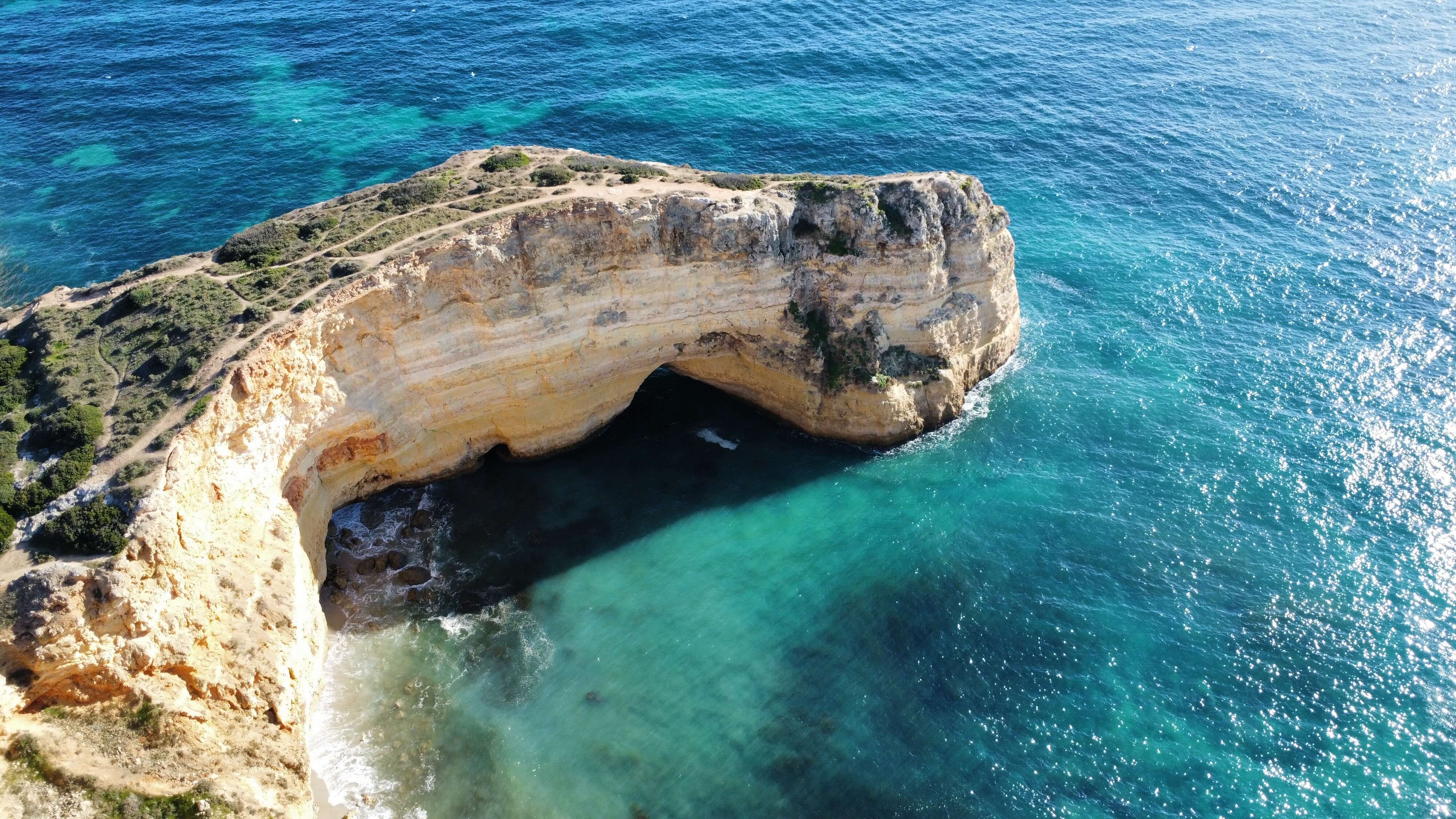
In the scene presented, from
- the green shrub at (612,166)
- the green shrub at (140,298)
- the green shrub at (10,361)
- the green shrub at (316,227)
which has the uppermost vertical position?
the green shrub at (612,166)

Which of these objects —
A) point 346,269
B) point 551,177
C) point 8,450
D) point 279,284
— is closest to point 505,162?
point 551,177

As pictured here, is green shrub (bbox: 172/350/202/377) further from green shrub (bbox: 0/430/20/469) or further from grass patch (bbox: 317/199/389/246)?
grass patch (bbox: 317/199/389/246)

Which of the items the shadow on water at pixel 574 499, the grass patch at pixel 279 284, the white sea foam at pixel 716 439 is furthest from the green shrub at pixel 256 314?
the white sea foam at pixel 716 439

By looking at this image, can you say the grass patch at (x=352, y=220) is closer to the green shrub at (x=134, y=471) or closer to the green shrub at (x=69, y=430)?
the green shrub at (x=69, y=430)

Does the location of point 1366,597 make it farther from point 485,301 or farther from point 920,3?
point 920,3

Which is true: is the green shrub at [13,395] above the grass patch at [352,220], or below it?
below

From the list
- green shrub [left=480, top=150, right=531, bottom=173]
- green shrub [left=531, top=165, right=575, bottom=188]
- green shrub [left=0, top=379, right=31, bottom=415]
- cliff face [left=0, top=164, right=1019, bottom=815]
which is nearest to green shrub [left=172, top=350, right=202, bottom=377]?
cliff face [left=0, top=164, right=1019, bottom=815]

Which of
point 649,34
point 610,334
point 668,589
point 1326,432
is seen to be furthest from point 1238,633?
point 649,34

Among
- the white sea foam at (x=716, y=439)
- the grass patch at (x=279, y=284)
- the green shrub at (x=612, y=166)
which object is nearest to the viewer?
the grass patch at (x=279, y=284)
